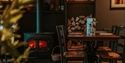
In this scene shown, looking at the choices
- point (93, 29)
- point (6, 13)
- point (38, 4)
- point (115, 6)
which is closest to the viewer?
point (6, 13)

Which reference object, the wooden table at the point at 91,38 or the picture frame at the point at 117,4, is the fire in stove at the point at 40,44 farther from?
the picture frame at the point at 117,4

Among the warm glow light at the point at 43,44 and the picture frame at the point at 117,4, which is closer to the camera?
the warm glow light at the point at 43,44

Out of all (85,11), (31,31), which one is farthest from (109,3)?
(31,31)

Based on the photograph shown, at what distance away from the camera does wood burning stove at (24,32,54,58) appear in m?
5.05

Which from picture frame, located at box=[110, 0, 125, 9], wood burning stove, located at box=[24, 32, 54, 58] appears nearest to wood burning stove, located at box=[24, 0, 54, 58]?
wood burning stove, located at box=[24, 32, 54, 58]

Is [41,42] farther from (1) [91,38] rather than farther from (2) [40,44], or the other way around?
(1) [91,38]

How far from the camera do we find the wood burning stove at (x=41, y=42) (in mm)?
5055

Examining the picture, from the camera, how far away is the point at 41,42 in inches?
202

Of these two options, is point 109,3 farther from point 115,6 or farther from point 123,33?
point 123,33

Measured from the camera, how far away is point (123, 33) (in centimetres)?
564

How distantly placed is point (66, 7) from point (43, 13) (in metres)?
0.69

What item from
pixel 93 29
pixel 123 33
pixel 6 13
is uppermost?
pixel 6 13

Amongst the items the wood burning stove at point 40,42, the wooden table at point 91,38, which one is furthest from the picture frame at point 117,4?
the wooden table at point 91,38

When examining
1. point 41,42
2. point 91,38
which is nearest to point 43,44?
point 41,42
